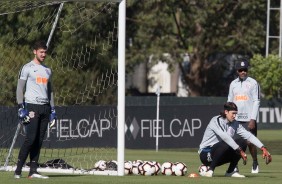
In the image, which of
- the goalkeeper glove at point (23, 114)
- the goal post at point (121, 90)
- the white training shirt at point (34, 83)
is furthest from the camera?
the goal post at point (121, 90)

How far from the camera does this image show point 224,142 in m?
17.3

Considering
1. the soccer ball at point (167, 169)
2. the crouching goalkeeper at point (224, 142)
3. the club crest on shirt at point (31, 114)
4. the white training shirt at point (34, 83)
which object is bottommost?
the soccer ball at point (167, 169)

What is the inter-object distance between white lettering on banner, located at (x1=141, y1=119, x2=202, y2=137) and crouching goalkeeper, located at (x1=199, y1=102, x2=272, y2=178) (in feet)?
48.4

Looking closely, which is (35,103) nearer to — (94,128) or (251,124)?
(251,124)

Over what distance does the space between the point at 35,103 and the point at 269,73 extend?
111ft

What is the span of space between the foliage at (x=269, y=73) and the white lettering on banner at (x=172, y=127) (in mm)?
15945

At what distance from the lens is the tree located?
56.8 m

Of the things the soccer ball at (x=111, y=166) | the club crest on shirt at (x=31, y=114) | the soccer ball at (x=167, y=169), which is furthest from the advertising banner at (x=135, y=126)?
the club crest on shirt at (x=31, y=114)

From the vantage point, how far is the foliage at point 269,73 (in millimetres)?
49188

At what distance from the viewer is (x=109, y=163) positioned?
58.4ft

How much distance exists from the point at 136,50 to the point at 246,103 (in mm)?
39474

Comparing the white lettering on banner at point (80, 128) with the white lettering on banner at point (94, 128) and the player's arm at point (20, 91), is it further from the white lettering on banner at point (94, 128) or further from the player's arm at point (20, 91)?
the player's arm at point (20, 91)

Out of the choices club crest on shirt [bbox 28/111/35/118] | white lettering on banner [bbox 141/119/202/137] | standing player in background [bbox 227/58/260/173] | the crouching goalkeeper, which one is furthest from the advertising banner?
club crest on shirt [bbox 28/111/35/118]

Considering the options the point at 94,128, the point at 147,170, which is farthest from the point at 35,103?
the point at 94,128
